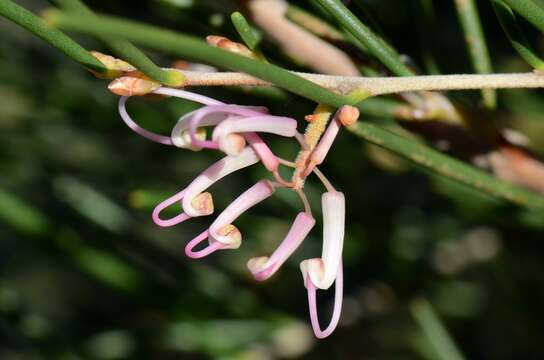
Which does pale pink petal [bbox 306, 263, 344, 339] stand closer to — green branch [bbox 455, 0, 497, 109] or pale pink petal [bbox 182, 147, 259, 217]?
pale pink petal [bbox 182, 147, 259, 217]

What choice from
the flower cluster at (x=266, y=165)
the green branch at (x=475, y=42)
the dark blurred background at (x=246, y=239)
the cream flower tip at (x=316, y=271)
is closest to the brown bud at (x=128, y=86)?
the flower cluster at (x=266, y=165)

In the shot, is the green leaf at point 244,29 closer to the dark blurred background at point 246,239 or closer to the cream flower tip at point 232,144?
the cream flower tip at point 232,144

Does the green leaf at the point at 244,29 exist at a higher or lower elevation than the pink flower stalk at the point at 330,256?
higher

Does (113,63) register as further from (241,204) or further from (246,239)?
(246,239)

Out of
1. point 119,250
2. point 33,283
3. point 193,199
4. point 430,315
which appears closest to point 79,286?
point 33,283

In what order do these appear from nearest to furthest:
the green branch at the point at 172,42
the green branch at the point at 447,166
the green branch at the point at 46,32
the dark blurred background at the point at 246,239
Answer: the green branch at the point at 172,42, the green branch at the point at 46,32, the green branch at the point at 447,166, the dark blurred background at the point at 246,239

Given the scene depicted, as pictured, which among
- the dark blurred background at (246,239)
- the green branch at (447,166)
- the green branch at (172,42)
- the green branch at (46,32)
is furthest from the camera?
the dark blurred background at (246,239)
